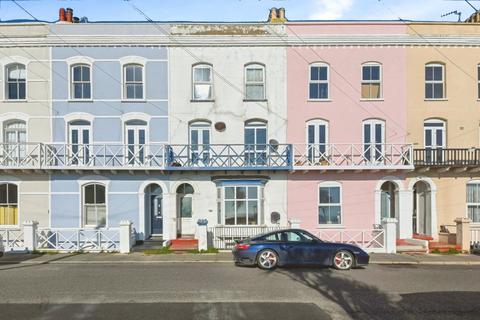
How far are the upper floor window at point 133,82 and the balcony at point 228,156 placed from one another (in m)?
3.07

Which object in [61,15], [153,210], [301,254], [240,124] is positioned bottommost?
[301,254]

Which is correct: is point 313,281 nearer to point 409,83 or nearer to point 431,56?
point 409,83

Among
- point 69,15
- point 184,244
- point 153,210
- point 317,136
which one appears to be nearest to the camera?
point 184,244

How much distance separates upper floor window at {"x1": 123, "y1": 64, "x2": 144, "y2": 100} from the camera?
19.1m

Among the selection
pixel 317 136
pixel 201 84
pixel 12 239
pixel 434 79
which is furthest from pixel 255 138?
pixel 12 239

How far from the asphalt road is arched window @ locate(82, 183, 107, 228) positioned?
216 inches

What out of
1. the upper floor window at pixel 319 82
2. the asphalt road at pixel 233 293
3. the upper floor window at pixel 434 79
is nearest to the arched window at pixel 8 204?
the asphalt road at pixel 233 293

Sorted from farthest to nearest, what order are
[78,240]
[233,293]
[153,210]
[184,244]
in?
[153,210], [184,244], [78,240], [233,293]

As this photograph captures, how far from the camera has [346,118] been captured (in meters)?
19.3

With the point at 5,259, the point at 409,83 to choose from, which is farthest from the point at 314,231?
the point at 5,259

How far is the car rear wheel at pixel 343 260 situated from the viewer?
12.8 metres

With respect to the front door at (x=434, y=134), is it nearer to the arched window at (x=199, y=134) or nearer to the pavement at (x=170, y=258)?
the pavement at (x=170, y=258)

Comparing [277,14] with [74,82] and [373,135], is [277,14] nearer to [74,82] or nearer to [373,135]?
[373,135]

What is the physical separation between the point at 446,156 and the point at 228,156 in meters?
10.2
